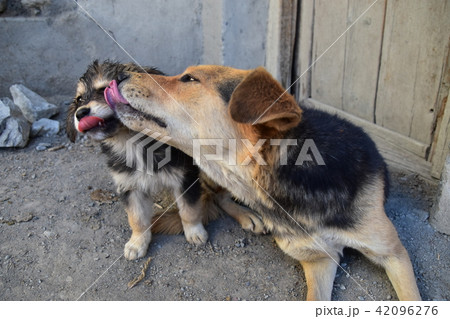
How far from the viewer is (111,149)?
3.23m

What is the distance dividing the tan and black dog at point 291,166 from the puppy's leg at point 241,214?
0.61 meters

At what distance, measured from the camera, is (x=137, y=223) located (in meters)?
3.34

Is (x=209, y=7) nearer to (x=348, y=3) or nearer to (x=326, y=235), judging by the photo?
(x=348, y=3)

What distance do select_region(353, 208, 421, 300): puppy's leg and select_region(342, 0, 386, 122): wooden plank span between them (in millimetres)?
1782

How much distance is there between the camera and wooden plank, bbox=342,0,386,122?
3977 millimetres

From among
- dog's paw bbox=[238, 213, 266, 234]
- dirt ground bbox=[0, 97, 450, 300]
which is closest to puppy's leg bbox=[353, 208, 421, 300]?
dirt ground bbox=[0, 97, 450, 300]

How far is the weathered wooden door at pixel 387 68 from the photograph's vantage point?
11.7ft

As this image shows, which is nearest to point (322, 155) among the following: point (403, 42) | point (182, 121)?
point (182, 121)

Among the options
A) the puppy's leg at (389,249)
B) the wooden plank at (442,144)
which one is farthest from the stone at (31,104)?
the wooden plank at (442,144)

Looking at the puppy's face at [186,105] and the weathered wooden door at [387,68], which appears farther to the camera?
the weathered wooden door at [387,68]

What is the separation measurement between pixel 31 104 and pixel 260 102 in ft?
12.2

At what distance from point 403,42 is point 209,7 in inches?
87.3

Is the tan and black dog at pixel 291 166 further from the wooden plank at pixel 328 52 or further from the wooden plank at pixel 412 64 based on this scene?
the wooden plank at pixel 328 52

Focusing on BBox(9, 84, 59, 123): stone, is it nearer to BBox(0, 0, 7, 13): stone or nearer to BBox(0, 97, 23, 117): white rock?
BBox(0, 97, 23, 117): white rock
